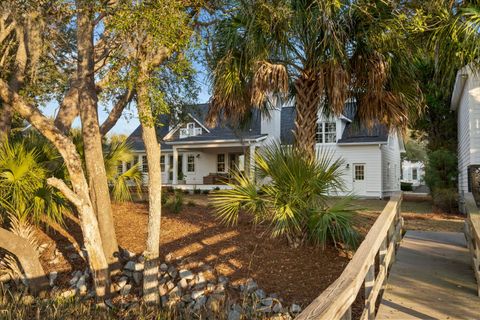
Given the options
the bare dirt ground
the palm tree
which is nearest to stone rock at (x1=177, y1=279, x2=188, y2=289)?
the bare dirt ground

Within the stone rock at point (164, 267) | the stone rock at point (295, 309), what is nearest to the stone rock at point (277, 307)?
the stone rock at point (295, 309)

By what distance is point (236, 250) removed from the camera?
8.03 metres

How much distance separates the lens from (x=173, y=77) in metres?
10.3

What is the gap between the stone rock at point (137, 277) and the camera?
7887 millimetres

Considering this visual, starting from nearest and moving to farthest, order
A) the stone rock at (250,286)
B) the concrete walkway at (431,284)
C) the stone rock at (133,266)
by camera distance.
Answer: the concrete walkway at (431,284)
the stone rock at (250,286)
the stone rock at (133,266)

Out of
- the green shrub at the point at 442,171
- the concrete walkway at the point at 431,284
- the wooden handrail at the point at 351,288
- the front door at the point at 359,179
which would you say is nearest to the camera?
the wooden handrail at the point at 351,288

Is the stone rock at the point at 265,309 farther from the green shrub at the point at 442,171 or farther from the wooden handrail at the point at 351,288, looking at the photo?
the green shrub at the point at 442,171

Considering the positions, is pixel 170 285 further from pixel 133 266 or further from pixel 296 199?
pixel 296 199

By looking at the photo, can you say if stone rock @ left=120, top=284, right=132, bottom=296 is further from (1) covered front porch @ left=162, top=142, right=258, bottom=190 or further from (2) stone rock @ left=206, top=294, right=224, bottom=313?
(1) covered front porch @ left=162, top=142, right=258, bottom=190

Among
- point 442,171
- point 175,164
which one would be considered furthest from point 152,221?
point 175,164

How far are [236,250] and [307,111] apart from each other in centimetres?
328

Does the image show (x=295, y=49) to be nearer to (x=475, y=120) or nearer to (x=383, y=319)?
(x=383, y=319)

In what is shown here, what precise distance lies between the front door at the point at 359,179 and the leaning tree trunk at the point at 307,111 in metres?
14.1

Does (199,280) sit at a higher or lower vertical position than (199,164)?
lower
